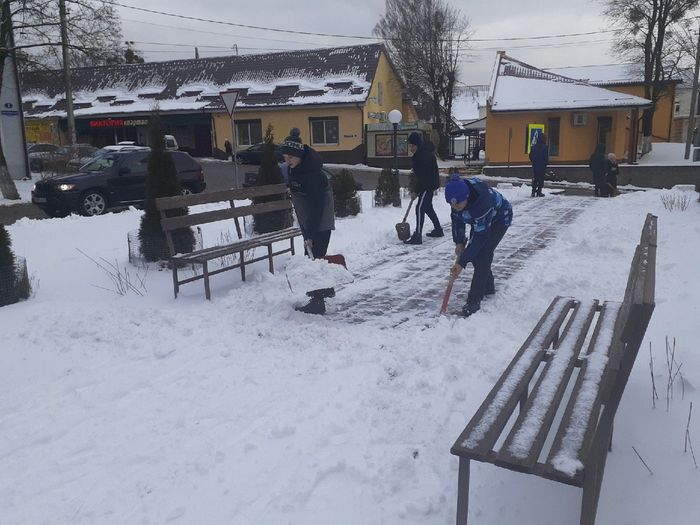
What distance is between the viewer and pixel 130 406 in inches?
155

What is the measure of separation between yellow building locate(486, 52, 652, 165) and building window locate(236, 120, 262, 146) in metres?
13.7

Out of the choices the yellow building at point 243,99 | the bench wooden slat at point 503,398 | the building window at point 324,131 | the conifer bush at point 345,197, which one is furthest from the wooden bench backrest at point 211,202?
the building window at point 324,131

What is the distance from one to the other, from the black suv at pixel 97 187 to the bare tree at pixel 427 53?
29.4 meters

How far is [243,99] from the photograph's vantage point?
3503cm

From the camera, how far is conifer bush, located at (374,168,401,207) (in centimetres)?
1259

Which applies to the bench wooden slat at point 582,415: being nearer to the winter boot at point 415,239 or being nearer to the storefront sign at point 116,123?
the winter boot at point 415,239

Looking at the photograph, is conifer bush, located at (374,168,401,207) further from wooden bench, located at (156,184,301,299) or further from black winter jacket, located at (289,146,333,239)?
black winter jacket, located at (289,146,333,239)

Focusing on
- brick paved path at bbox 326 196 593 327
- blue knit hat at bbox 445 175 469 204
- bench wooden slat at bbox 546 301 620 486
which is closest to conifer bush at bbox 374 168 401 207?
brick paved path at bbox 326 196 593 327

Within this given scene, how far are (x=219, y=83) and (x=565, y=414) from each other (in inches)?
1464

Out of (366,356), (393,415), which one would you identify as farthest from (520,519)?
(366,356)

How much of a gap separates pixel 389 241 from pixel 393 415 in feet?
19.8

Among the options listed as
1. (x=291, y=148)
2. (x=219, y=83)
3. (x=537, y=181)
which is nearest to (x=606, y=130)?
(x=537, y=181)

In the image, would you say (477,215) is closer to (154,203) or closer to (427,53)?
(154,203)

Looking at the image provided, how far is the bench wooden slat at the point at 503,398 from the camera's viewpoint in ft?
8.13
